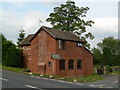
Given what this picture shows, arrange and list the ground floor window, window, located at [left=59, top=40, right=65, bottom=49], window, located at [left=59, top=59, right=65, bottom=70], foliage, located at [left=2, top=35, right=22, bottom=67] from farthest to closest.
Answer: foliage, located at [left=2, top=35, right=22, bottom=67], the ground floor window, window, located at [left=59, top=40, right=65, bottom=49], window, located at [left=59, top=59, right=65, bottom=70]

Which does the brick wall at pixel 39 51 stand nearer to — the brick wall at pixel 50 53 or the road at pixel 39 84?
the brick wall at pixel 50 53

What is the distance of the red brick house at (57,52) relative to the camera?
82.8 feet

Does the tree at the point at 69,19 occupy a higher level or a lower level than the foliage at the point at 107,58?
higher

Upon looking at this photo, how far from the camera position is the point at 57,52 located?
985 inches

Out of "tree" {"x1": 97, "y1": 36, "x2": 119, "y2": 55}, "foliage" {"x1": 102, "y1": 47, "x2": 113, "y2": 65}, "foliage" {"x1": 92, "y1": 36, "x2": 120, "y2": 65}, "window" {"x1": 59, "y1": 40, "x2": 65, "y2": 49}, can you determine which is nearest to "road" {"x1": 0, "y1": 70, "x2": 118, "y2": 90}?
"window" {"x1": 59, "y1": 40, "x2": 65, "y2": 49}

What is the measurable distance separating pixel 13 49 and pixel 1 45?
17.9ft

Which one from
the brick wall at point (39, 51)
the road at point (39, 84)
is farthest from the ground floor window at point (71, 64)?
the road at point (39, 84)

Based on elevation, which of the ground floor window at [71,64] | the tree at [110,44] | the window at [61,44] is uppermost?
the tree at [110,44]

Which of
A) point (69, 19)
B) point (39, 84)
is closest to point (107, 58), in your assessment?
point (69, 19)

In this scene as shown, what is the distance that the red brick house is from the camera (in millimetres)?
25250

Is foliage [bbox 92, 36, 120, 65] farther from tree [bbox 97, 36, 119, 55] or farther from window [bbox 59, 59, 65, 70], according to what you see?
window [bbox 59, 59, 65, 70]

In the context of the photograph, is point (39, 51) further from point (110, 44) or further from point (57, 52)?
point (110, 44)

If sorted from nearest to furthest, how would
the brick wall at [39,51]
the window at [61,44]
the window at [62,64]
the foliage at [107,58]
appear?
the window at [62,64], the window at [61,44], the brick wall at [39,51], the foliage at [107,58]

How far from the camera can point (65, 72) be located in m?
25.8
